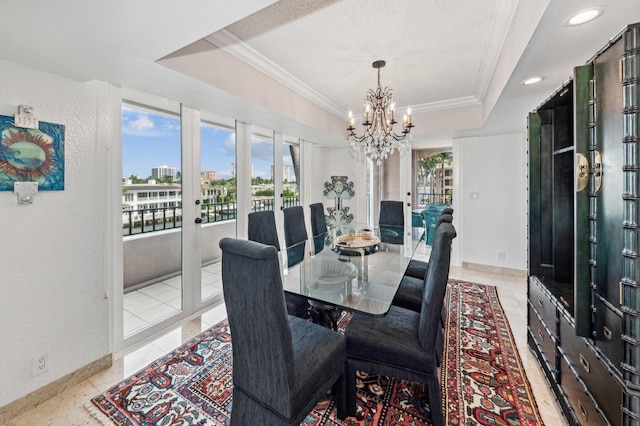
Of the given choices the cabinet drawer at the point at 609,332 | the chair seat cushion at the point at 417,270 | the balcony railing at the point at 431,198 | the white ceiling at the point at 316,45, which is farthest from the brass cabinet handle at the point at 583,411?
the balcony railing at the point at 431,198

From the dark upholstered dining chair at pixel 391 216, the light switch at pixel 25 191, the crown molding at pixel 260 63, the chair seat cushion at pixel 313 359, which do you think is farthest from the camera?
the dark upholstered dining chair at pixel 391 216

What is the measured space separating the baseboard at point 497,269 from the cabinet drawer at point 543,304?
2364mm

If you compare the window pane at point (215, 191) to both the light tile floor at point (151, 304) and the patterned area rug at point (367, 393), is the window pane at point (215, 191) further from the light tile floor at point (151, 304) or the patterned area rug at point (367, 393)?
the patterned area rug at point (367, 393)

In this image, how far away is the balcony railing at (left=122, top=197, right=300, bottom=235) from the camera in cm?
239

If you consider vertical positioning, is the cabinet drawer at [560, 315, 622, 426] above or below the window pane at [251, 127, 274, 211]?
below

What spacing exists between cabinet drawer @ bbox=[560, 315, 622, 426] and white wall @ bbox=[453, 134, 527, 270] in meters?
3.05

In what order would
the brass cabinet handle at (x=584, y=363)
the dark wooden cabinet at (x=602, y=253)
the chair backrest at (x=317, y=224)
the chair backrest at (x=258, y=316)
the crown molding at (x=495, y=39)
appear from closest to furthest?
the dark wooden cabinet at (x=602, y=253)
the chair backrest at (x=258, y=316)
the brass cabinet handle at (x=584, y=363)
the crown molding at (x=495, y=39)
the chair backrest at (x=317, y=224)

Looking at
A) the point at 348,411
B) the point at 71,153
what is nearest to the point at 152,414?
the point at 348,411

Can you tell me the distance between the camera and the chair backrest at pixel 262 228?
8.78 ft

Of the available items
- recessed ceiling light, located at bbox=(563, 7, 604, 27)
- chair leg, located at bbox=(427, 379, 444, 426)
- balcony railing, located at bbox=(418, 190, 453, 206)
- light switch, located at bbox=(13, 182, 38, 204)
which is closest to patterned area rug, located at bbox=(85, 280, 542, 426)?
chair leg, located at bbox=(427, 379, 444, 426)

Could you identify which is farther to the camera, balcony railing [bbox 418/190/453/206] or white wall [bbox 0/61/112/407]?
balcony railing [bbox 418/190/453/206]

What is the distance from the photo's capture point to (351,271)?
2123 millimetres

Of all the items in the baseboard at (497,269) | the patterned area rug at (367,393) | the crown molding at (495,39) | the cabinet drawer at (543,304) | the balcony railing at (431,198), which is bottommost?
the patterned area rug at (367,393)

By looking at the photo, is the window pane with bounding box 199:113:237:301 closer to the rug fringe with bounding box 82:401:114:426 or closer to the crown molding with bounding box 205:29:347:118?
the crown molding with bounding box 205:29:347:118
